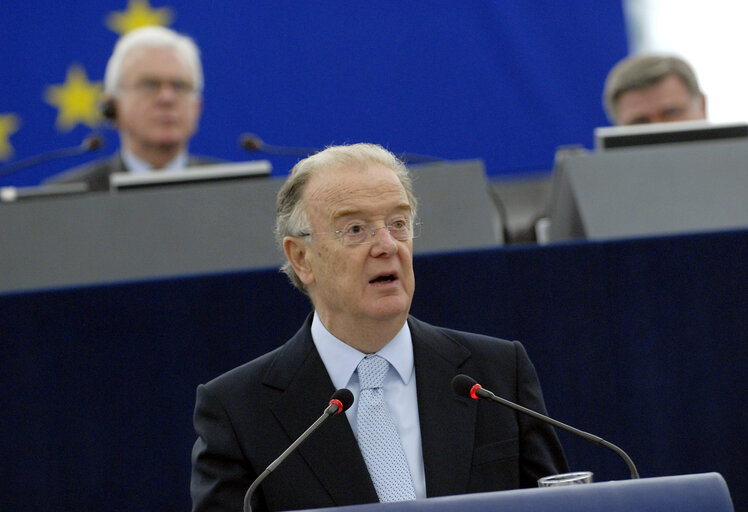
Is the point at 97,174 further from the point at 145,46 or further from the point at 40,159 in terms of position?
the point at 145,46

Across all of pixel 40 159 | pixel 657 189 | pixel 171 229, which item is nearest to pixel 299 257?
pixel 171 229

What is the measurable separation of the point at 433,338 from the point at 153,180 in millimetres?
1342

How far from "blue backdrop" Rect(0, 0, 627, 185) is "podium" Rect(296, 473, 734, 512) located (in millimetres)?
3654

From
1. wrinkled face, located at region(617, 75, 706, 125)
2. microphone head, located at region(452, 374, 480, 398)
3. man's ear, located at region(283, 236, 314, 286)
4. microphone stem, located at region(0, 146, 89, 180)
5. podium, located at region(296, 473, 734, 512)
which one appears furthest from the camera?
wrinkled face, located at region(617, 75, 706, 125)

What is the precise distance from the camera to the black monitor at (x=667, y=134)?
348cm

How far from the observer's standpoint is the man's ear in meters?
2.30

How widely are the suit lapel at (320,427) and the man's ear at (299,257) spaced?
0.14 meters

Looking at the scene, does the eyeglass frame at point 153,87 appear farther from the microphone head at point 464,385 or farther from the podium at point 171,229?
the microphone head at point 464,385

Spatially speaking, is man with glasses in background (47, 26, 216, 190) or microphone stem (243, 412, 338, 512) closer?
microphone stem (243, 412, 338, 512)

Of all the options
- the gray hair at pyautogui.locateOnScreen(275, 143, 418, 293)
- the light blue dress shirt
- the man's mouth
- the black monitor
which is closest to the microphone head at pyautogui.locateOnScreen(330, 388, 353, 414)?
the light blue dress shirt

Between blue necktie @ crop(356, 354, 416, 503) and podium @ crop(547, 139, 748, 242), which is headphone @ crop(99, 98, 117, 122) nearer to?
podium @ crop(547, 139, 748, 242)

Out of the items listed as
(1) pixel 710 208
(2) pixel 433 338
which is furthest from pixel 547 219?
(2) pixel 433 338

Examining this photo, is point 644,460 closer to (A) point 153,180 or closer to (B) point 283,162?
(A) point 153,180

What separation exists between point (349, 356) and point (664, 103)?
7.98 ft
